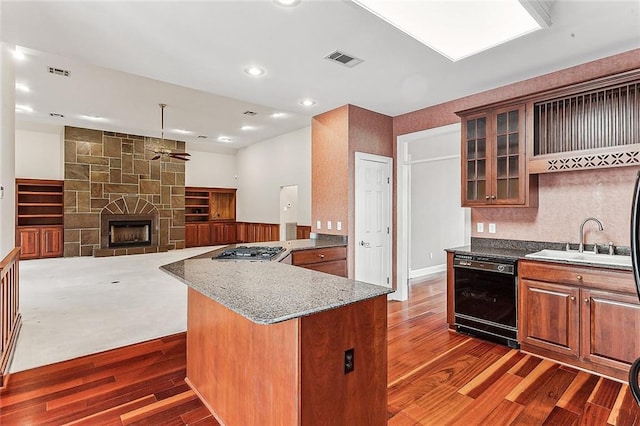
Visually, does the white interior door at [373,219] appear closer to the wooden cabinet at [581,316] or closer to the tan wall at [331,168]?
the tan wall at [331,168]

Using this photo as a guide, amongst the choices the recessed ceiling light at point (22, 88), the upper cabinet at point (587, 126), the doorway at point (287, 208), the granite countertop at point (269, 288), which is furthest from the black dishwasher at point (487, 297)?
the recessed ceiling light at point (22, 88)

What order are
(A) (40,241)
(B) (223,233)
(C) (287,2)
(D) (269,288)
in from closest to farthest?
(D) (269,288) → (C) (287,2) → (A) (40,241) → (B) (223,233)

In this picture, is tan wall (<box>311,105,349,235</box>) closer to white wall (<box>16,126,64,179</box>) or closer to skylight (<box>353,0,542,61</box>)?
skylight (<box>353,0,542,61</box>)

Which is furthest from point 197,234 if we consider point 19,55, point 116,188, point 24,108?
point 19,55

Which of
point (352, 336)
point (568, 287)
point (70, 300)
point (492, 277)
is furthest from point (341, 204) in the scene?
point (70, 300)

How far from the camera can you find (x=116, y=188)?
8938 millimetres

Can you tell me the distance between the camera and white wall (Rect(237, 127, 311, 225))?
7672 millimetres

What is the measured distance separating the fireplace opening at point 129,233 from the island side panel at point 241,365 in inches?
311

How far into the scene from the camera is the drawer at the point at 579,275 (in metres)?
2.51

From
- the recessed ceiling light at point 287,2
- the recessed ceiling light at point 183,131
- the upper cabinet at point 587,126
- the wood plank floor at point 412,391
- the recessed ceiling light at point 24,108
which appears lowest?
the wood plank floor at point 412,391

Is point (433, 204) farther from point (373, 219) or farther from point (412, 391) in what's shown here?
point (412, 391)

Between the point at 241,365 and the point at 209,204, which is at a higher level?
the point at 209,204

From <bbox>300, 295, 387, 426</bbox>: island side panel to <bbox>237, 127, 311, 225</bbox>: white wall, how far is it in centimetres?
576

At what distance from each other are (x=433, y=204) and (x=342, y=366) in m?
5.62
